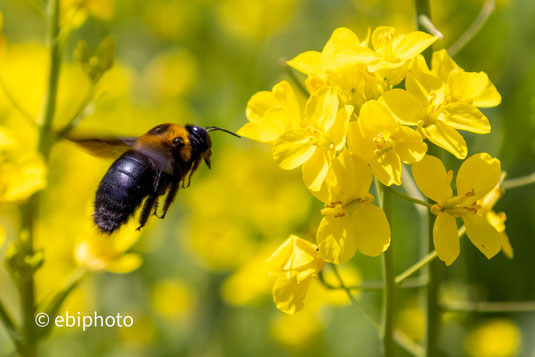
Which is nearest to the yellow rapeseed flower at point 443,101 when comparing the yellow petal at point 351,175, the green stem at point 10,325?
the yellow petal at point 351,175

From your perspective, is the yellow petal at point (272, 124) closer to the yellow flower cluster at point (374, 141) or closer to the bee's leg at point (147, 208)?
the yellow flower cluster at point (374, 141)

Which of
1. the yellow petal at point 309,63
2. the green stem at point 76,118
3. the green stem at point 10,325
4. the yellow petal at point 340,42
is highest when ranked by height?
the yellow petal at point 340,42

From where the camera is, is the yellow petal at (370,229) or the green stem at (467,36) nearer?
the yellow petal at (370,229)

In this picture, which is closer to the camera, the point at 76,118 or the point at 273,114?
the point at 273,114

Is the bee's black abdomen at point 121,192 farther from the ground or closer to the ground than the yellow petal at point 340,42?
closer to the ground

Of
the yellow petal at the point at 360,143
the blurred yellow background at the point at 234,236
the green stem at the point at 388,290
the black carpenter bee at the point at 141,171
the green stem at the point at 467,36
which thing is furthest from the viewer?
the blurred yellow background at the point at 234,236

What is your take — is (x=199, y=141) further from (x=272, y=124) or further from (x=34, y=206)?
(x=34, y=206)

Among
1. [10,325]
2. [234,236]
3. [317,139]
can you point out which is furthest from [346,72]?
[234,236]

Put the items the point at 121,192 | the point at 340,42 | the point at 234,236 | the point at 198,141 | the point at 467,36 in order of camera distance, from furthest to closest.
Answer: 1. the point at 234,236
2. the point at 467,36
3. the point at 198,141
4. the point at 121,192
5. the point at 340,42
